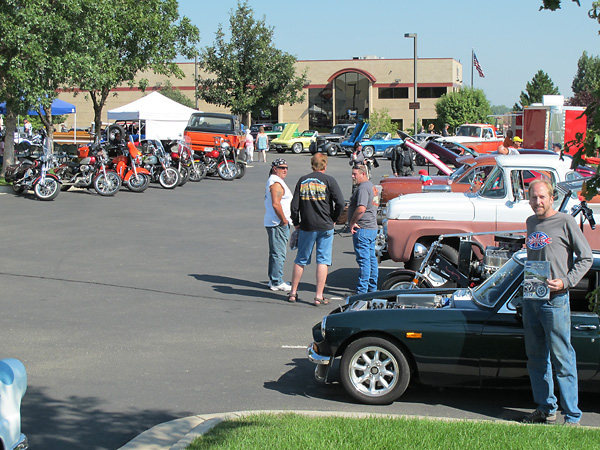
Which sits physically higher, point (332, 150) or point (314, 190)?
point (332, 150)

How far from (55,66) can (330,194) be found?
46.5 ft

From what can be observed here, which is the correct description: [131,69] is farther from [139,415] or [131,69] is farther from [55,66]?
[139,415]

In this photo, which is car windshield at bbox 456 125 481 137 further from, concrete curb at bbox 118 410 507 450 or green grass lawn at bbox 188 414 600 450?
green grass lawn at bbox 188 414 600 450

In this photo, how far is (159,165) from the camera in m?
25.0

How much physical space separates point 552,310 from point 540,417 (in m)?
0.88

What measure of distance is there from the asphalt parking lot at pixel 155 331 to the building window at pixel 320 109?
55036mm

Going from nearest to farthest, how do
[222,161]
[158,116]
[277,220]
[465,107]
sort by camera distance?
[277,220] → [222,161] → [158,116] → [465,107]

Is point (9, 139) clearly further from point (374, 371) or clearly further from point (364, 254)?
point (374, 371)

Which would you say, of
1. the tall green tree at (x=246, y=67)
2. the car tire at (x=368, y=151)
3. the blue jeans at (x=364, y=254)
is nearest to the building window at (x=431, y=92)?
the tall green tree at (x=246, y=67)

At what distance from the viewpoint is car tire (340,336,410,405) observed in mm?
6113

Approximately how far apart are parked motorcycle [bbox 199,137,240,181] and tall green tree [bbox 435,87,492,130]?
3630 cm

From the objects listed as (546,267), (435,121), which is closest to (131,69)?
(546,267)

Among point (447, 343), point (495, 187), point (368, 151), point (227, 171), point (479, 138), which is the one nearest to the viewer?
point (447, 343)

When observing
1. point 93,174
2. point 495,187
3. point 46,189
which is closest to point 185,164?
point 93,174
